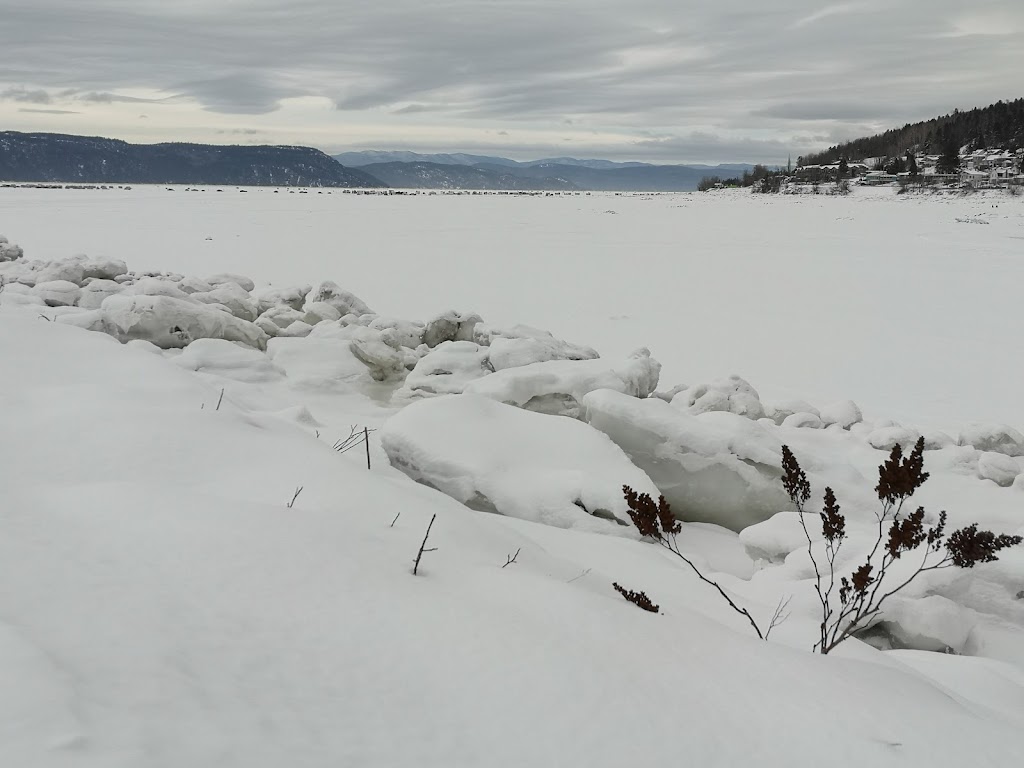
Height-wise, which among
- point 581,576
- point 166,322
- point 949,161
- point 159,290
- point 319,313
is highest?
point 949,161

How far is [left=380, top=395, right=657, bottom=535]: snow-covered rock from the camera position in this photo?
4094mm

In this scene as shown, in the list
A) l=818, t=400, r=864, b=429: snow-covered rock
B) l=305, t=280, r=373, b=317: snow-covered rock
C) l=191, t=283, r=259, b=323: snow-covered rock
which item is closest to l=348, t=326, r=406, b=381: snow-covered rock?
l=305, t=280, r=373, b=317: snow-covered rock

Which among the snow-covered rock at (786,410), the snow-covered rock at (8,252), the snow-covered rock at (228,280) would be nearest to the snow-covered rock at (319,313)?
the snow-covered rock at (228,280)

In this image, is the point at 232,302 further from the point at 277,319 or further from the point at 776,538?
the point at 776,538

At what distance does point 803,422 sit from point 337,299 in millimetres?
7106

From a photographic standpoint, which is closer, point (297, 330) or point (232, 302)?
point (297, 330)

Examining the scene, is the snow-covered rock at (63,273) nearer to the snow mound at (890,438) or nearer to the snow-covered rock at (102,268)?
the snow-covered rock at (102,268)

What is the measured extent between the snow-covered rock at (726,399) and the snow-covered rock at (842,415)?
591 mm

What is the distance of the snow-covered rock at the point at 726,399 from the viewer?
23.0 ft

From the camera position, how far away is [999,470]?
5.77 metres

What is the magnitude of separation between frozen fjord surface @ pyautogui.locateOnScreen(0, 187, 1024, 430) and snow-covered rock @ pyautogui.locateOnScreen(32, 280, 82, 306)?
4.55m

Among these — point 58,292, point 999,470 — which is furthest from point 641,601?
point 58,292

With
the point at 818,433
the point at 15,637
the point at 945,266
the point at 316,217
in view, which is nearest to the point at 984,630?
the point at 818,433

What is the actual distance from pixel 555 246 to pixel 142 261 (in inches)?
431
